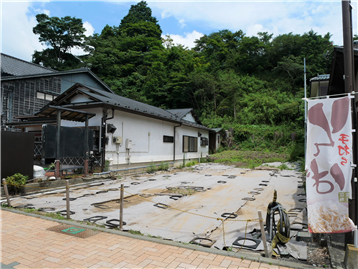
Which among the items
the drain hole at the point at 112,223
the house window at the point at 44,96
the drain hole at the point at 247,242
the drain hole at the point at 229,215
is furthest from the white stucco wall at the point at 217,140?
the drain hole at the point at 247,242

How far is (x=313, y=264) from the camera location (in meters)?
3.11

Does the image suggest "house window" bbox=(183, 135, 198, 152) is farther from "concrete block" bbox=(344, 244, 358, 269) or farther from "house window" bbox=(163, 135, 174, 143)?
"concrete block" bbox=(344, 244, 358, 269)

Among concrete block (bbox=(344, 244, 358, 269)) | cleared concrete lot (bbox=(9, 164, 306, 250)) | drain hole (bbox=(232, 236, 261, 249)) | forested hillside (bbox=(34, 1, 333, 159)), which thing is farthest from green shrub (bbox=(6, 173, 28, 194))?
forested hillside (bbox=(34, 1, 333, 159))

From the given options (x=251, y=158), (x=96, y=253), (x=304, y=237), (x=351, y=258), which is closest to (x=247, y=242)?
(x=304, y=237)

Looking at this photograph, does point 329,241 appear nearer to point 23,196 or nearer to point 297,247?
point 297,247

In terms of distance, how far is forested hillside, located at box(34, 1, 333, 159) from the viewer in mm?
28250

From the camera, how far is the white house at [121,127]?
10.2m

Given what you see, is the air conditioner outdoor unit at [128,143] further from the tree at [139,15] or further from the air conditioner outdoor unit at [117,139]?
the tree at [139,15]

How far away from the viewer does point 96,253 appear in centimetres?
334

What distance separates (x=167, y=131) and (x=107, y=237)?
11439mm

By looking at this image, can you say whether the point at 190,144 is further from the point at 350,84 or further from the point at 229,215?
the point at 350,84

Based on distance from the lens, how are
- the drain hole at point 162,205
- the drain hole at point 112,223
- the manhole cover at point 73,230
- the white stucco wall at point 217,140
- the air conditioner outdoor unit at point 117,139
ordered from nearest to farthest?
the manhole cover at point 73,230, the drain hole at point 112,223, the drain hole at point 162,205, the air conditioner outdoor unit at point 117,139, the white stucco wall at point 217,140

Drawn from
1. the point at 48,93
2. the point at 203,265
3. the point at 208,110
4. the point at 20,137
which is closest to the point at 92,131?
the point at 20,137

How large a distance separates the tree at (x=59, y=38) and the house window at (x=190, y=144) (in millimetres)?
23509
